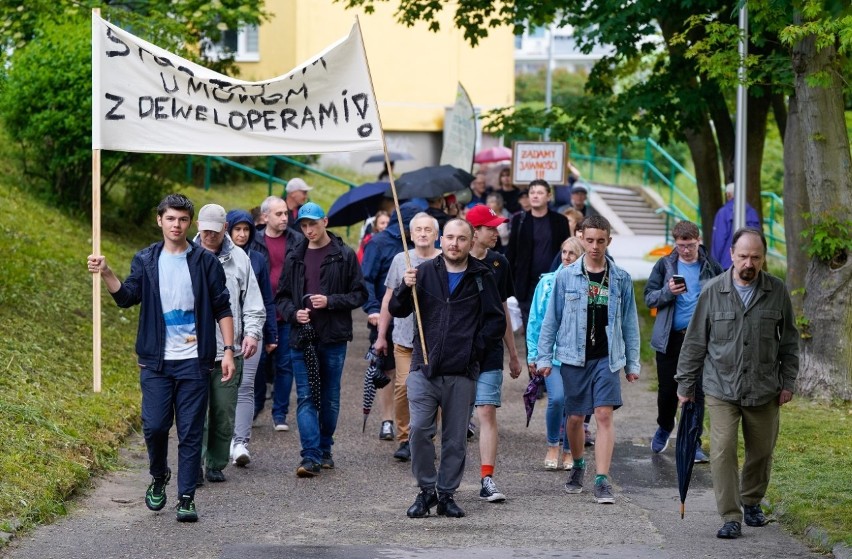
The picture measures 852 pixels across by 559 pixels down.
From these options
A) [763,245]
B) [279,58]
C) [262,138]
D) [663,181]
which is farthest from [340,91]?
[663,181]

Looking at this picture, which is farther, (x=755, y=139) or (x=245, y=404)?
(x=755, y=139)

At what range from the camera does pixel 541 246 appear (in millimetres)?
14117

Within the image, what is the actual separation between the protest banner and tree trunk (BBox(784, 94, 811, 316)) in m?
4.60

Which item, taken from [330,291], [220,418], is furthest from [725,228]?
[220,418]

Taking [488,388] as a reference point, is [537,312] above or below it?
above

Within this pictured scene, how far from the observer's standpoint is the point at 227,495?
364 inches

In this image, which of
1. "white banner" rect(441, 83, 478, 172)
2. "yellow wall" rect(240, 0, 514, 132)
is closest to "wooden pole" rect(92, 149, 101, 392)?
"white banner" rect(441, 83, 478, 172)

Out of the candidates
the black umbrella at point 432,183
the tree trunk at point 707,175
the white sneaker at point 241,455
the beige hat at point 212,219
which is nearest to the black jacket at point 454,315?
the beige hat at point 212,219

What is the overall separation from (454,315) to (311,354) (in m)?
1.73

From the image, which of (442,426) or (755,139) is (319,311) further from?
(755,139)

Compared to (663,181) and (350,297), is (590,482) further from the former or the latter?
(663,181)

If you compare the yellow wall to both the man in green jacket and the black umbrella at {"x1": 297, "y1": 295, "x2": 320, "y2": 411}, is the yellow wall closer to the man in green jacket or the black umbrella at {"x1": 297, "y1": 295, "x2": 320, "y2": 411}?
the black umbrella at {"x1": 297, "y1": 295, "x2": 320, "y2": 411}

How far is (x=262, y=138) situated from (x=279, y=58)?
23.6 metres

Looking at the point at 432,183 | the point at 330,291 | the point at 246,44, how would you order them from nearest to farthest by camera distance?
the point at 330,291 < the point at 432,183 < the point at 246,44
